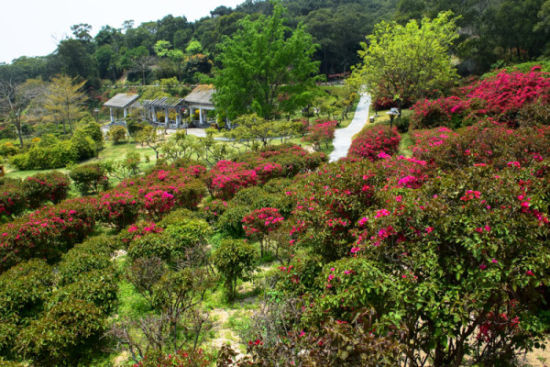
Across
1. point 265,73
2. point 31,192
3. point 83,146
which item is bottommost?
point 31,192

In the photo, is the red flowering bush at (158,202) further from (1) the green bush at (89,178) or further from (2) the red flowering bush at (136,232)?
(1) the green bush at (89,178)

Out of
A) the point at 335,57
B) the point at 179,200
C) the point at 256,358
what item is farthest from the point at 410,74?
the point at 335,57

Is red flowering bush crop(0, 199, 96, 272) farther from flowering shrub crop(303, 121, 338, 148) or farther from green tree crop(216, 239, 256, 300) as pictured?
→ flowering shrub crop(303, 121, 338, 148)

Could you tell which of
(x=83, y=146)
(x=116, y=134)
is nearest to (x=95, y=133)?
(x=116, y=134)

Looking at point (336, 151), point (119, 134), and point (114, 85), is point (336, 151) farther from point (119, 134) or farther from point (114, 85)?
point (114, 85)

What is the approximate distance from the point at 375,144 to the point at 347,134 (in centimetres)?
976

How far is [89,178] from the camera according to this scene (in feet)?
51.3

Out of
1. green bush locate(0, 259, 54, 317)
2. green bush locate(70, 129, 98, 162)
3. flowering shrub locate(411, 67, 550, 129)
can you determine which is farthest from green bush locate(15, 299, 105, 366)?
green bush locate(70, 129, 98, 162)

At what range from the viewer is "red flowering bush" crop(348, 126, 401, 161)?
14.1 m

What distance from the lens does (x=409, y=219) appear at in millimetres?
4309

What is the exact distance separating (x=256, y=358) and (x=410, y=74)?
2121 centimetres

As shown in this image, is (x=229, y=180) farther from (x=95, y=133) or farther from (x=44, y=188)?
(x=95, y=133)

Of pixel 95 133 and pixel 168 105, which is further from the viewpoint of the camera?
pixel 168 105

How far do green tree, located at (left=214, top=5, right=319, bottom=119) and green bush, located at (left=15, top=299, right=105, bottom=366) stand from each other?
772 inches
